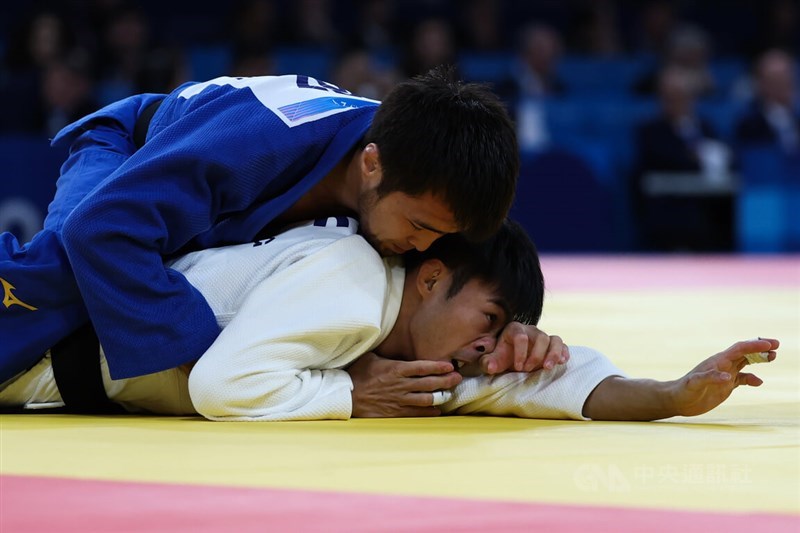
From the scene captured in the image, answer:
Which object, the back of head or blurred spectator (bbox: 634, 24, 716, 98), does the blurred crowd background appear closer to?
blurred spectator (bbox: 634, 24, 716, 98)

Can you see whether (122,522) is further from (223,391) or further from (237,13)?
(237,13)

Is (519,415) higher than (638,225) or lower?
higher

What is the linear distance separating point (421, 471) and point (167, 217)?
2.65 ft

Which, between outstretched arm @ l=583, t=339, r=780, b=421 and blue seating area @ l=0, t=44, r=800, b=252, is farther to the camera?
blue seating area @ l=0, t=44, r=800, b=252

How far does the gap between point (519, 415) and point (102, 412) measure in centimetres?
86

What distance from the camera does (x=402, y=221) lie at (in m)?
2.37

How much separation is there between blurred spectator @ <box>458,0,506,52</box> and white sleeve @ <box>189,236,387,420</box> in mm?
7956

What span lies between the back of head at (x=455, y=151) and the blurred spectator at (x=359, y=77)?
551cm

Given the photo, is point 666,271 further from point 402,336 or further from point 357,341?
point 357,341

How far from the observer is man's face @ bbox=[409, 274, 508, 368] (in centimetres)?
243

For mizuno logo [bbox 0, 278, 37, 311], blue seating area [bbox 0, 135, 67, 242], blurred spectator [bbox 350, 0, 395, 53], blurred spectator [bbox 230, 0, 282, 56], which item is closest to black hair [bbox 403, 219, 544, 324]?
mizuno logo [bbox 0, 278, 37, 311]

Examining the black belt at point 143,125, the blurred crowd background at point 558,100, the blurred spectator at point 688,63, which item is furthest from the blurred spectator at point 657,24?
the black belt at point 143,125

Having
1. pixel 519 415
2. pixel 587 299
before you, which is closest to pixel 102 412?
pixel 519 415

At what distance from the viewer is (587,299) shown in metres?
5.21
